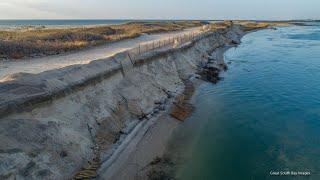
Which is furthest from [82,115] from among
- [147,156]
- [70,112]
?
[147,156]

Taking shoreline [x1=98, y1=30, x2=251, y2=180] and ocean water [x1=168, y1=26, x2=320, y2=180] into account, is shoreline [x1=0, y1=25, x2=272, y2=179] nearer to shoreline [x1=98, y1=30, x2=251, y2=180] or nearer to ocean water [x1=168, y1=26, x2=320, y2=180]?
shoreline [x1=98, y1=30, x2=251, y2=180]

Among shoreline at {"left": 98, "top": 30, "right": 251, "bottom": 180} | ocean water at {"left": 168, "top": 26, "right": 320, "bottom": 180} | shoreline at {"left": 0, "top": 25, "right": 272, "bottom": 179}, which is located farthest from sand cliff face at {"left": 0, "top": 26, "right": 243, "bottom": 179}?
ocean water at {"left": 168, "top": 26, "right": 320, "bottom": 180}

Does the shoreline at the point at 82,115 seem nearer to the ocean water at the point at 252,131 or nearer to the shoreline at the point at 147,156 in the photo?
the shoreline at the point at 147,156

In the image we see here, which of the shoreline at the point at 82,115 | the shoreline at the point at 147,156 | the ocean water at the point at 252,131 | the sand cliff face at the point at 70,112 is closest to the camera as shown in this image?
the sand cliff face at the point at 70,112

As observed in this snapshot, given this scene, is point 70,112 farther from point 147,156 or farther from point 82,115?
point 147,156

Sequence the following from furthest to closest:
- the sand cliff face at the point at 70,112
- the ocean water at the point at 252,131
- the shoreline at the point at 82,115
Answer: the ocean water at the point at 252,131 < the shoreline at the point at 82,115 < the sand cliff face at the point at 70,112

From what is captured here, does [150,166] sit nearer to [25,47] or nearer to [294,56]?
[25,47]

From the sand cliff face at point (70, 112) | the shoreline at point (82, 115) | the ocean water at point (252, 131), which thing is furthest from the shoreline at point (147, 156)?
the sand cliff face at point (70, 112)
